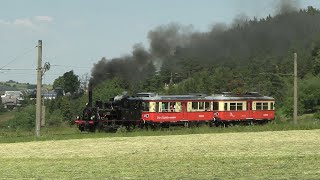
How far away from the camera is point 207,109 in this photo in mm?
56125

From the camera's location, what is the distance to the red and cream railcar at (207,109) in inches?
2041

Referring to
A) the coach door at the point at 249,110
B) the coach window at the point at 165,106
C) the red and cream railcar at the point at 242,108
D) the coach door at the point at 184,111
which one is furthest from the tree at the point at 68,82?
the coach window at the point at 165,106

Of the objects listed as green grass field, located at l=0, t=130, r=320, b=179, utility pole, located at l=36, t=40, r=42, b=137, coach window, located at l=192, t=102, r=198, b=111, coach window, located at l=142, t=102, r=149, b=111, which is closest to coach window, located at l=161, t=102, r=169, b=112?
coach window, located at l=142, t=102, r=149, b=111

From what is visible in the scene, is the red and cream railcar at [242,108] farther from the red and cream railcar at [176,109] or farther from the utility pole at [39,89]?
the utility pole at [39,89]

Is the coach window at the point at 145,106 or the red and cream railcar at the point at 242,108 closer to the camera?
the coach window at the point at 145,106

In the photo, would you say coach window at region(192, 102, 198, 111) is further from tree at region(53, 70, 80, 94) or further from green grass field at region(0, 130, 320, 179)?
tree at region(53, 70, 80, 94)

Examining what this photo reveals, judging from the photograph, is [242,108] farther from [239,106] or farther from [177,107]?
[177,107]

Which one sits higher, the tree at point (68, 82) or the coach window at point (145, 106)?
the tree at point (68, 82)

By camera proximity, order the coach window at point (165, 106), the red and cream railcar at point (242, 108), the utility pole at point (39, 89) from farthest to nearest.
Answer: the red and cream railcar at point (242, 108), the coach window at point (165, 106), the utility pole at point (39, 89)

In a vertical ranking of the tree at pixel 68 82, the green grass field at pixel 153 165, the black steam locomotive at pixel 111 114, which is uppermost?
the tree at pixel 68 82

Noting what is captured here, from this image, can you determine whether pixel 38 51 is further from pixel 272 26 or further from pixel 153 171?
pixel 153 171

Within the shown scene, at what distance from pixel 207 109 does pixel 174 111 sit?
187 inches

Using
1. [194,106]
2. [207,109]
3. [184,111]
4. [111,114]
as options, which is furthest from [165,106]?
[111,114]

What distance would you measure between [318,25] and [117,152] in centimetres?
1274
